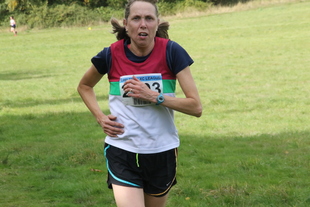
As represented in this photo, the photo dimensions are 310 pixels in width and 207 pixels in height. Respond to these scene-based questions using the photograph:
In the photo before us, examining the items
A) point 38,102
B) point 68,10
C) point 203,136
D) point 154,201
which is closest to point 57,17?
point 68,10

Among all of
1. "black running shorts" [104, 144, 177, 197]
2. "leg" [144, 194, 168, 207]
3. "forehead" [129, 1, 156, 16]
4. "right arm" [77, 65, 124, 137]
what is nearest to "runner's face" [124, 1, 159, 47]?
"forehead" [129, 1, 156, 16]

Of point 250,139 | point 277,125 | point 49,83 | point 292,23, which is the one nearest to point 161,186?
point 250,139

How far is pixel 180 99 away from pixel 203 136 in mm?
7774

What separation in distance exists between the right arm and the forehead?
0.59 meters

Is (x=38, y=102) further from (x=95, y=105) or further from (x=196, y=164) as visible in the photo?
(x=95, y=105)

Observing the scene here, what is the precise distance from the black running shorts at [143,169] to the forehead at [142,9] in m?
1.03

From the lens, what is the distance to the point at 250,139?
11641mm

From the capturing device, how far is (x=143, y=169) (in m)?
4.63

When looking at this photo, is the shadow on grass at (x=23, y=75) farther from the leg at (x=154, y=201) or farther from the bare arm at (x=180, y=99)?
the bare arm at (x=180, y=99)

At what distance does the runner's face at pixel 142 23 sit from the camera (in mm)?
4445

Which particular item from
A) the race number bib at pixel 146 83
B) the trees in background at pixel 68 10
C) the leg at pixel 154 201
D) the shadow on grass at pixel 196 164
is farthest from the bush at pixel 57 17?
the race number bib at pixel 146 83

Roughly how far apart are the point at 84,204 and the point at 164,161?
2891 mm

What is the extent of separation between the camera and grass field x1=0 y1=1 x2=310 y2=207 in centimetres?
766

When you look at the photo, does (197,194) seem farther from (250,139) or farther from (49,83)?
(49,83)
